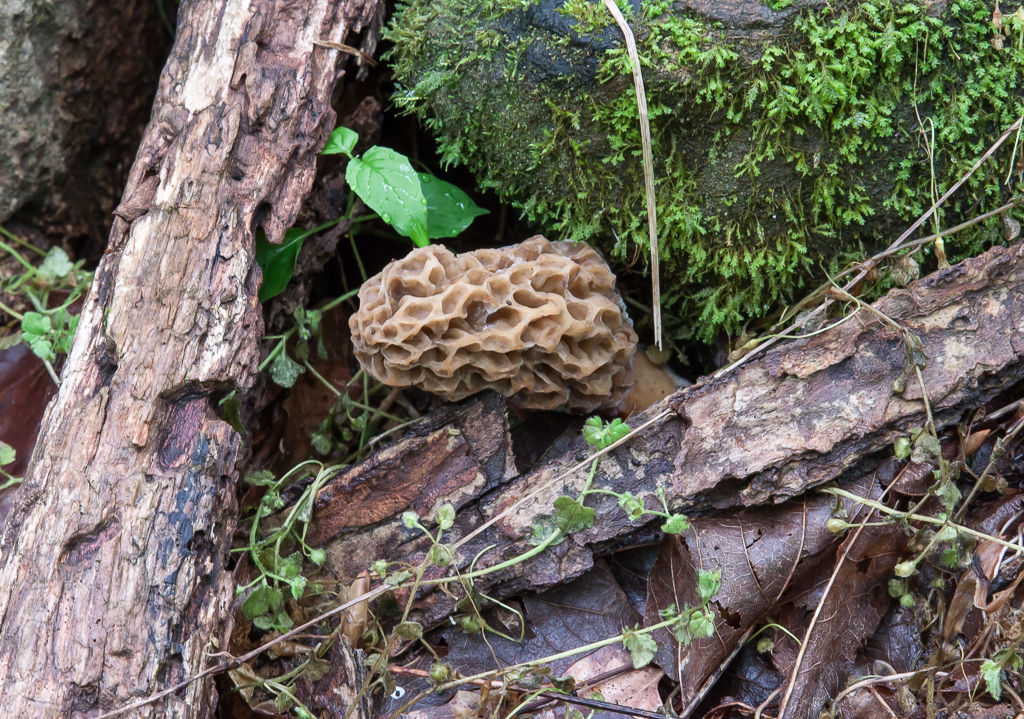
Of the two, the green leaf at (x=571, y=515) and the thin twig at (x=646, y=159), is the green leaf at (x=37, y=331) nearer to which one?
the green leaf at (x=571, y=515)

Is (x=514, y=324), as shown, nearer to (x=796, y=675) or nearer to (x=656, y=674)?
(x=656, y=674)

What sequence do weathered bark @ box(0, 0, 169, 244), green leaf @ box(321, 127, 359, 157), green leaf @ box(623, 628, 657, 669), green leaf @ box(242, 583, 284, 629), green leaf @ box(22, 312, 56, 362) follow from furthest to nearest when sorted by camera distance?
weathered bark @ box(0, 0, 169, 244), green leaf @ box(22, 312, 56, 362), green leaf @ box(321, 127, 359, 157), green leaf @ box(242, 583, 284, 629), green leaf @ box(623, 628, 657, 669)

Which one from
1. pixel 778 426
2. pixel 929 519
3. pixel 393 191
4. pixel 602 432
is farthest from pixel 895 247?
pixel 393 191

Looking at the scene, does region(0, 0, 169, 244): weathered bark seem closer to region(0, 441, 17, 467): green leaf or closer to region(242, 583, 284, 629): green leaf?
region(0, 441, 17, 467): green leaf

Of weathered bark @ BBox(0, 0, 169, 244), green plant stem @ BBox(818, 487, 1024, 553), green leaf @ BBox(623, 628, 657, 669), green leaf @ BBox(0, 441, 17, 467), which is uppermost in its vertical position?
weathered bark @ BBox(0, 0, 169, 244)

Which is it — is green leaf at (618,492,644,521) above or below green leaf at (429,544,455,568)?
below

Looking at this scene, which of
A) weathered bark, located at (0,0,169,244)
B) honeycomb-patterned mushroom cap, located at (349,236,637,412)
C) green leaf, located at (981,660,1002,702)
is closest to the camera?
green leaf, located at (981,660,1002,702)

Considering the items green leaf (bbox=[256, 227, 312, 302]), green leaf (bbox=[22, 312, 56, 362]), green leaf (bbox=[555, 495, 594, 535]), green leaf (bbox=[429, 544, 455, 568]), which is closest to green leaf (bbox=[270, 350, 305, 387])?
green leaf (bbox=[256, 227, 312, 302])
